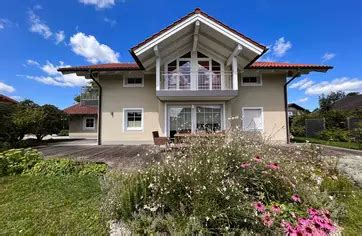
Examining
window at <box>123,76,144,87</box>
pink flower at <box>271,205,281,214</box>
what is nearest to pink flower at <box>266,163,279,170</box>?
pink flower at <box>271,205,281,214</box>

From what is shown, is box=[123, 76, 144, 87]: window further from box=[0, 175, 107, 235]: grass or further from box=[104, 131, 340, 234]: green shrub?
box=[104, 131, 340, 234]: green shrub

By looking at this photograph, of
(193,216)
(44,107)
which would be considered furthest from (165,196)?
(44,107)

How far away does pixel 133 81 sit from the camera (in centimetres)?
1383

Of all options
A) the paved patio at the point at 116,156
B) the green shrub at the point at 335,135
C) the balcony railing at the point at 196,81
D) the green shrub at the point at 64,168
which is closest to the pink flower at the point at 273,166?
the paved patio at the point at 116,156

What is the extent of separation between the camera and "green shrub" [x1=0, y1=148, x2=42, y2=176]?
5930 millimetres

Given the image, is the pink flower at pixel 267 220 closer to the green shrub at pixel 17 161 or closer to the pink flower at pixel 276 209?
the pink flower at pixel 276 209

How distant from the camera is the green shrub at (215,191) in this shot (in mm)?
2988

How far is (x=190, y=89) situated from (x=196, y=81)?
0.73 meters

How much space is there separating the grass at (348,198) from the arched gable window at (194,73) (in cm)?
900

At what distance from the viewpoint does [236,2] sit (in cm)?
1166

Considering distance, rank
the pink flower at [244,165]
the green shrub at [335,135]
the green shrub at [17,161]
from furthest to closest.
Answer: the green shrub at [335,135], the green shrub at [17,161], the pink flower at [244,165]

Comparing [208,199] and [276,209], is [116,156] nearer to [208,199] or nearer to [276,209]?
[208,199]

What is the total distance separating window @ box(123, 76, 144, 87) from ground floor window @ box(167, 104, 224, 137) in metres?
2.40

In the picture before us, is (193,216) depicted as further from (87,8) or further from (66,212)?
(87,8)
